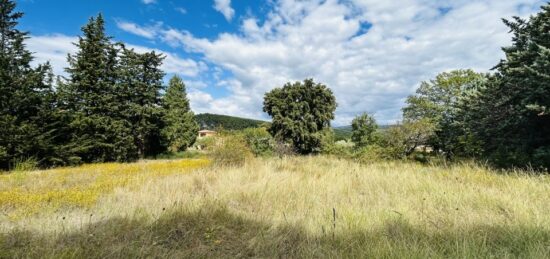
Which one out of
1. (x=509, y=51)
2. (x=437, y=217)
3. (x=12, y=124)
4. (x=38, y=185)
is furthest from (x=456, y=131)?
(x=12, y=124)

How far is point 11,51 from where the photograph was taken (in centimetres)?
1462

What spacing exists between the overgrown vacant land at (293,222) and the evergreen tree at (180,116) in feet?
87.5

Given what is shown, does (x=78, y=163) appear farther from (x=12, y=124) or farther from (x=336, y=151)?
(x=336, y=151)

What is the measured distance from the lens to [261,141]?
75.0 ft

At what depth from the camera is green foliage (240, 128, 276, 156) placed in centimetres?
2105

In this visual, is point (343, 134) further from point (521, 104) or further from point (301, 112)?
point (521, 104)

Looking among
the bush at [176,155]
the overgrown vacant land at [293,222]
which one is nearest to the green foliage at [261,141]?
the bush at [176,155]

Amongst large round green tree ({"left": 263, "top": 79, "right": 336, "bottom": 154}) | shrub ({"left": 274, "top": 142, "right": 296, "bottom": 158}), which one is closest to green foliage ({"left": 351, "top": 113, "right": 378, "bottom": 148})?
large round green tree ({"left": 263, "top": 79, "right": 336, "bottom": 154})

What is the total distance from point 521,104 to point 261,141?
54.4 ft

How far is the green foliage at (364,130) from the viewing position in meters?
20.2

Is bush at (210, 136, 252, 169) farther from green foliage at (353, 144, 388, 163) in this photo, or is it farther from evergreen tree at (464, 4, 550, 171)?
evergreen tree at (464, 4, 550, 171)

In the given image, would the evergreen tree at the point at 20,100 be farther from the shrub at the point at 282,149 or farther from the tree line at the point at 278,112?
the shrub at the point at 282,149

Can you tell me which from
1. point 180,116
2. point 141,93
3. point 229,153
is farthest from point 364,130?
point 180,116

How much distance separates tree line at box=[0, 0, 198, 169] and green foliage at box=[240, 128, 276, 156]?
7516mm
